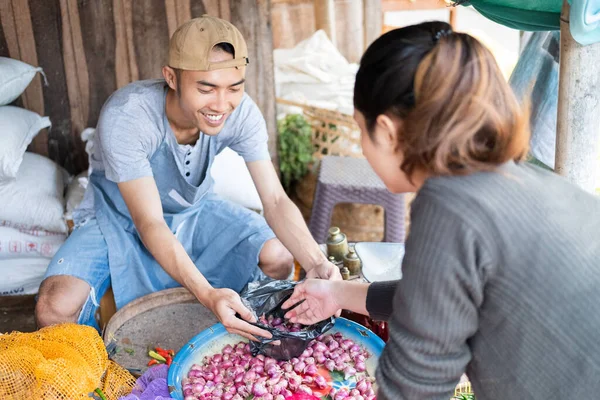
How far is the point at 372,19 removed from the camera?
5.29 meters

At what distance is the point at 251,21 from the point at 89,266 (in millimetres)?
1565

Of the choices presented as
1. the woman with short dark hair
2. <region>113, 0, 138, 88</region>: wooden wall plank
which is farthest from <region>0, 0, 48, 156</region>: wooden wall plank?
the woman with short dark hair

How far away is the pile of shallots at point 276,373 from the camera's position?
1694 millimetres

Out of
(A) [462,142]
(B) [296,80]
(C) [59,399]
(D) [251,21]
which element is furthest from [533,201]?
(B) [296,80]

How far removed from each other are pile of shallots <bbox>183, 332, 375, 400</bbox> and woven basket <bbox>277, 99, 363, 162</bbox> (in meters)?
2.09

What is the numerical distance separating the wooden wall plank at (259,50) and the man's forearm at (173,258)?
1.42 metres

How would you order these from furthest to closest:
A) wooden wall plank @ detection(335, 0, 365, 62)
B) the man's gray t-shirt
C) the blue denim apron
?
wooden wall plank @ detection(335, 0, 365, 62), the blue denim apron, the man's gray t-shirt

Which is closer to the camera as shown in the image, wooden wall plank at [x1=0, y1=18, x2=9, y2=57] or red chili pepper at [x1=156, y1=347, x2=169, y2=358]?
red chili pepper at [x1=156, y1=347, x2=169, y2=358]

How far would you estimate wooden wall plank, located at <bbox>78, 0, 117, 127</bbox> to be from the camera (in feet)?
10.2

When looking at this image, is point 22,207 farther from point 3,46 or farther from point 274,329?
point 274,329

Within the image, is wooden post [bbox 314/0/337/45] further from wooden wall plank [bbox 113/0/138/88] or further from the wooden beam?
wooden wall plank [bbox 113/0/138/88]

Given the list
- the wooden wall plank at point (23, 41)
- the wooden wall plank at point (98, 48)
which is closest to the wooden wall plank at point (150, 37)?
the wooden wall plank at point (98, 48)

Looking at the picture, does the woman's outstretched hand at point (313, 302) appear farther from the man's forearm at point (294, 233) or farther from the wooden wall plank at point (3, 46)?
the wooden wall plank at point (3, 46)

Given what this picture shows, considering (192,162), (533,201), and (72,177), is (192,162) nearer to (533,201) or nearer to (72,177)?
(72,177)
